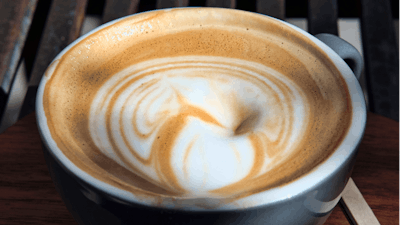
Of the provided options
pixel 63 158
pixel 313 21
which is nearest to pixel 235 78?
pixel 63 158

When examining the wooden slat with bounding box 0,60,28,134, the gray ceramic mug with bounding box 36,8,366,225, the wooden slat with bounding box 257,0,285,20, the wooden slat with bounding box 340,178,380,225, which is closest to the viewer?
the gray ceramic mug with bounding box 36,8,366,225

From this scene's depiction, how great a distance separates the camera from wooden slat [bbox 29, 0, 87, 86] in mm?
1055

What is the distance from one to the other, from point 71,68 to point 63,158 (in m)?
0.19

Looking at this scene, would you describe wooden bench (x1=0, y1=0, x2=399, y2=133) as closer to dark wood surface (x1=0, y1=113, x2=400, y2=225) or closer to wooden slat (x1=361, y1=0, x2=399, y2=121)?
wooden slat (x1=361, y1=0, x2=399, y2=121)

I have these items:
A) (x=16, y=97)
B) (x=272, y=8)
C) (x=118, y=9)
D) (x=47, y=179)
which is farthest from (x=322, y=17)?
(x=16, y=97)

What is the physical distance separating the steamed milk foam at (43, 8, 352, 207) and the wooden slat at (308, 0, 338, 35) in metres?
0.60

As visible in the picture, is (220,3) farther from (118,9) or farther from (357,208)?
(357,208)

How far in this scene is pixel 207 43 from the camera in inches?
24.3

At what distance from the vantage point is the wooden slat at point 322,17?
3.65 feet

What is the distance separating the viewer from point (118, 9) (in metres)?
1.12

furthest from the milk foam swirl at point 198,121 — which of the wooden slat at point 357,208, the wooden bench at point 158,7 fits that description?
the wooden bench at point 158,7

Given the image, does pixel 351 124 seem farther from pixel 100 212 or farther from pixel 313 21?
pixel 313 21

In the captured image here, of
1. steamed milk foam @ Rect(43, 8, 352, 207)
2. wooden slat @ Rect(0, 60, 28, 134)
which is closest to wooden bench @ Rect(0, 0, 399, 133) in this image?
wooden slat @ Rect(0, 60, 28, 134)

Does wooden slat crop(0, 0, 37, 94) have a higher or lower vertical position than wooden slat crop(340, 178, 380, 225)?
lower
